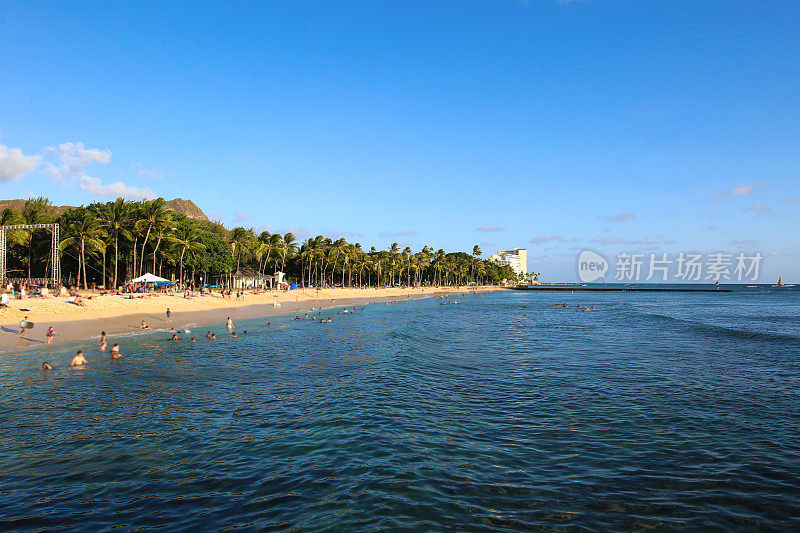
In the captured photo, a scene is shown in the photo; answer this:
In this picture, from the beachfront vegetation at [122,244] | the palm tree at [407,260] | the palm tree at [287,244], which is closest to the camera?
the beachfront vegetation at [122,244]

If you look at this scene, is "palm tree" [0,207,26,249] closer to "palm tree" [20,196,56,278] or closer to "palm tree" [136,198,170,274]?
"palm tree" [20,196,56,278]

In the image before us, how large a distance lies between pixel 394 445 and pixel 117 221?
61877 millimetres

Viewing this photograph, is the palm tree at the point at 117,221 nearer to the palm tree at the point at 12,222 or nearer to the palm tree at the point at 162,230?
the palm tree at the point at 162,230

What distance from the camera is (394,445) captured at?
1084 centimetres

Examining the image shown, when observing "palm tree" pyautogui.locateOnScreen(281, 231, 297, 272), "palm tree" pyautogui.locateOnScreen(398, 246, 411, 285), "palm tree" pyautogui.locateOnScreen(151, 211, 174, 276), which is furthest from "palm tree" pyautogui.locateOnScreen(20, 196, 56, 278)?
"palm tree" pyautogui.locateOnScreen(398, 246, 411, 285)

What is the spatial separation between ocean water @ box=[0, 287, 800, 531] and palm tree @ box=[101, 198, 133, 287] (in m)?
42.5

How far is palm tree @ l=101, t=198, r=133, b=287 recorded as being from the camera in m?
58.6

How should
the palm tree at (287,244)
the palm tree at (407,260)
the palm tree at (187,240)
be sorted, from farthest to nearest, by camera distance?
1. the palm tree at (407,260)
2. the palm tree at (287,244)
3. the palm tree at (187,240)

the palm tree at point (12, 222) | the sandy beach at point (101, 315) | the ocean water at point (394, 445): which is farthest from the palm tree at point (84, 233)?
the ocean water at point (394, 445)

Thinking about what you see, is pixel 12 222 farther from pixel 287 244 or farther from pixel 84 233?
pixel 287 244

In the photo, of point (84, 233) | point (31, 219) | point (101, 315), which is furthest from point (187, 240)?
point (101, 315)

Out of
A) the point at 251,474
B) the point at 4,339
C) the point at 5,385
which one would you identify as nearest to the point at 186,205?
the point at 4,339

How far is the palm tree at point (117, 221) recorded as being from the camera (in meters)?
58.6

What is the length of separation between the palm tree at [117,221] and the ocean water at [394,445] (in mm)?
42537
